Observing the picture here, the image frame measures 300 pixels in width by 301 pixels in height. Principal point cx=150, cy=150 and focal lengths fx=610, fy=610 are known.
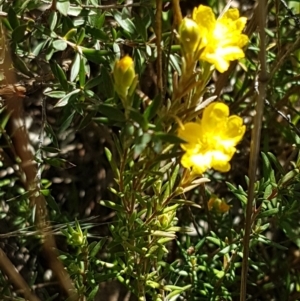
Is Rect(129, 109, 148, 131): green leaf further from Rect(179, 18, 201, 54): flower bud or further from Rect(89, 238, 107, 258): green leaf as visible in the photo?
Rect(89, 238, 107, 258): green leaf

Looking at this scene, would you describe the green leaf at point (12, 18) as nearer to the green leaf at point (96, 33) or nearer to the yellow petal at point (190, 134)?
the green leaf at point (96, 33)

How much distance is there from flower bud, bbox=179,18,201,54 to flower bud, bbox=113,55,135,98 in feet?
0.22

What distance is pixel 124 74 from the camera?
683 mm

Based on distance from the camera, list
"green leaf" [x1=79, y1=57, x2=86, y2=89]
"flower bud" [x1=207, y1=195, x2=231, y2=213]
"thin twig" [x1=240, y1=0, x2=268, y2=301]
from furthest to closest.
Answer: "flower bud" [x1=207, y1=195, x2=231, y2=213] < "green leaf" [x1=79, y1=57, x2=86, y2=89] < "thin twig" [x1=240, y1=0, x2=268, y2=301]

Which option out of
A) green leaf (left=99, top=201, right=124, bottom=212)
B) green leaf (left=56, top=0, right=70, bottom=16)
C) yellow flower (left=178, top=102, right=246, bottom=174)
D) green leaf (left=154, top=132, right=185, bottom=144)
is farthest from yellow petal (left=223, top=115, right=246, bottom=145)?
green leaf (left=56, top=0, right=70, bottom=16)

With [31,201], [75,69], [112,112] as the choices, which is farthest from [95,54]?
[31,201]

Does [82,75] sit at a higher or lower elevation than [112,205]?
higher

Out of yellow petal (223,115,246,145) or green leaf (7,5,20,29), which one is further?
green leaf (7,5,20,29)

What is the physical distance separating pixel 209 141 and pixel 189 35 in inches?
5.2

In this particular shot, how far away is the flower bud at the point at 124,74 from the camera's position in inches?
26.7

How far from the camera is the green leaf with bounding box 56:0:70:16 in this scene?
0.93 metres

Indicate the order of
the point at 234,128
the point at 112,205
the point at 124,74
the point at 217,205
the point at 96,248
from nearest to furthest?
the point at 124,74 < the point at 234,128 < the point at 112,205 < the point at 96,248 < the point at 217,205

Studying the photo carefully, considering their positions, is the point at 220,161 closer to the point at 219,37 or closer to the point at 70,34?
the point at 219,37

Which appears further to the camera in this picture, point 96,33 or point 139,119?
point 96,33
